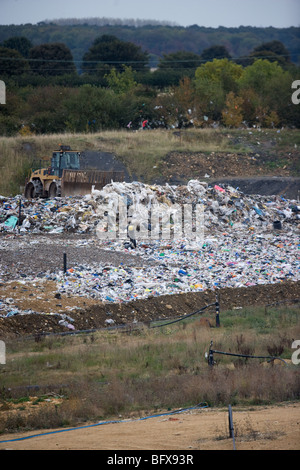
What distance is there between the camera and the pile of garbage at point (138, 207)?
20.1 m

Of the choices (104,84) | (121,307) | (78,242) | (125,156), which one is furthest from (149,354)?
(104,84)

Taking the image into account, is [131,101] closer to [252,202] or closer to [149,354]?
[252,202]

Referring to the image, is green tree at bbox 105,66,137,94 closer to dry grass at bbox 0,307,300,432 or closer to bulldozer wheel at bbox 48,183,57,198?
bulldozer wheel at bbox 48,183,57,198

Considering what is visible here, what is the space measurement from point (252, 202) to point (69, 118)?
18.2 metres

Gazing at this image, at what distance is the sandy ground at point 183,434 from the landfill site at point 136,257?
4769mm

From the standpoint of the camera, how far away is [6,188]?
2747 centimetres

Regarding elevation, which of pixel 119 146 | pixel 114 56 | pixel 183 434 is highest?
pixel 114 56

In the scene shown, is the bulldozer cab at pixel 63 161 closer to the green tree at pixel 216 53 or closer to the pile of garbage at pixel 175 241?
the pile of garbage at pixel 175 241

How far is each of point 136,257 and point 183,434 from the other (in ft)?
35.2

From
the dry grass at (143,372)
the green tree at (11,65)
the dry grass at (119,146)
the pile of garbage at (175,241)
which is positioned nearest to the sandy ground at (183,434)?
the dry grass at (143,372)

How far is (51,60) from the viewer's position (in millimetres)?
66562

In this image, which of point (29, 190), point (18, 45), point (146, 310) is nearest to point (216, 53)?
point (18, 45)

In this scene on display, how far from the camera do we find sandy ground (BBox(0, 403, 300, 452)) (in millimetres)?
5742

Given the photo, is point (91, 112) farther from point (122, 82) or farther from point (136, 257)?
point (136, 257)
